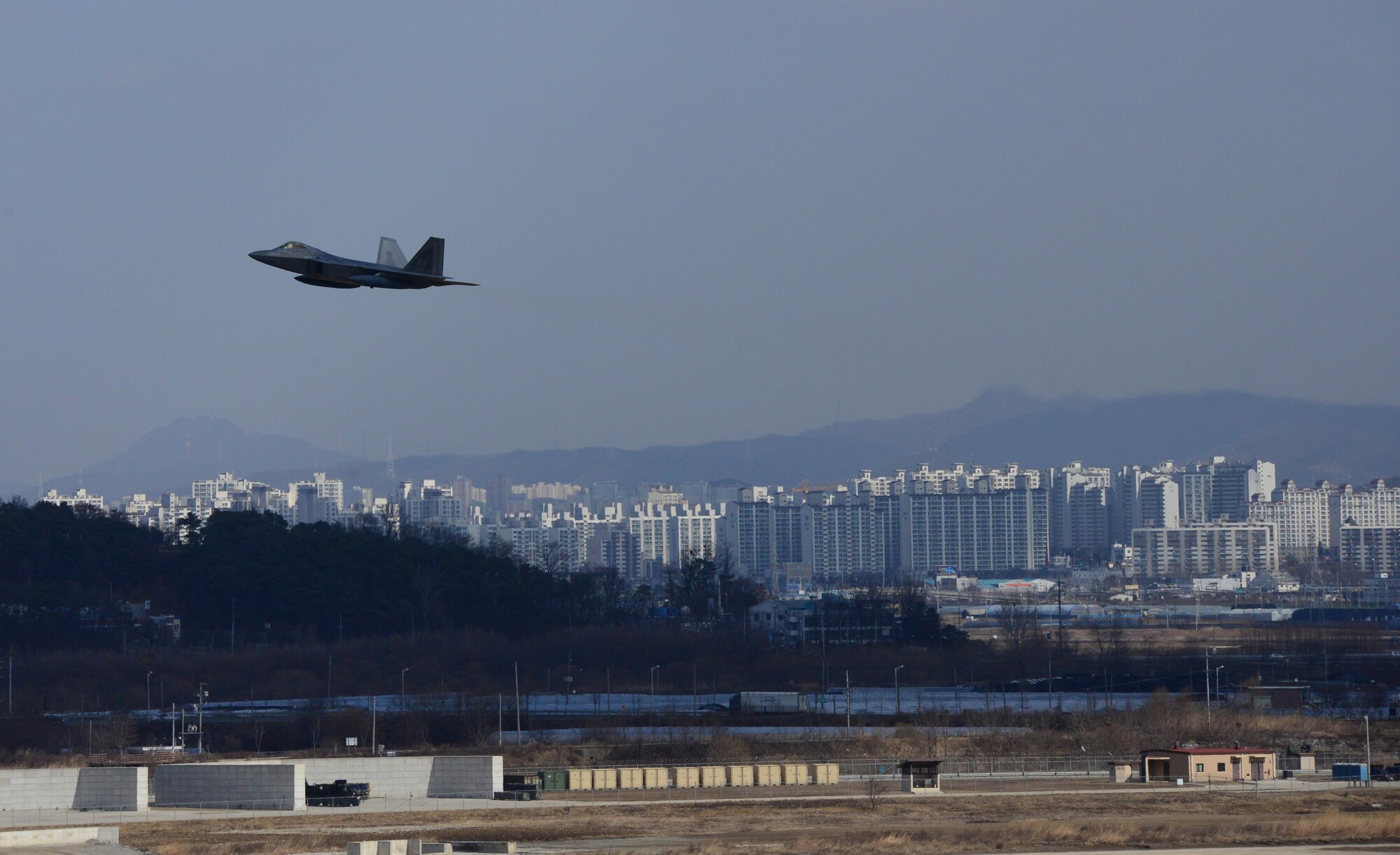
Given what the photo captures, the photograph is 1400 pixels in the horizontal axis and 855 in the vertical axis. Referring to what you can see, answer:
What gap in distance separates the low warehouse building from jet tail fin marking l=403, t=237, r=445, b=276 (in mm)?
26459

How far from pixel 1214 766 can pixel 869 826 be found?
1440 cm

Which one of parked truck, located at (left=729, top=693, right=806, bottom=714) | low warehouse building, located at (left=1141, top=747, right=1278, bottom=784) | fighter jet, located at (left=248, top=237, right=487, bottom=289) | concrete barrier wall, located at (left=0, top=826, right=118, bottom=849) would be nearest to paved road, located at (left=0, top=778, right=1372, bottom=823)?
low warehouse building, located at (left=1141, top=747, right=1278, bottom=784)

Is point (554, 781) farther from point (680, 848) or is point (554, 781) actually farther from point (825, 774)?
point (680, 848)

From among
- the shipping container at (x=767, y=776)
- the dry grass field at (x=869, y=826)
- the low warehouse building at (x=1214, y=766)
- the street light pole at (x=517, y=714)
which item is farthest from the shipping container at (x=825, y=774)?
the street light pole at (x=517, y=714)

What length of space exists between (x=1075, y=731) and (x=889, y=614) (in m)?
48.2

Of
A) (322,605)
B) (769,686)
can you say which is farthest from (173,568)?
(769,686)

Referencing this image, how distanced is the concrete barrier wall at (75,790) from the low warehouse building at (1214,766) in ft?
90.2

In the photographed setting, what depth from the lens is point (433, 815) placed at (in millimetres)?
42688

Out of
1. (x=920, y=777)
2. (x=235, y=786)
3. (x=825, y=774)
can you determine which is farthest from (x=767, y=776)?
(x=235, y=786)

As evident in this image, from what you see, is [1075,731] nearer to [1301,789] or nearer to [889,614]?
[1301,789]

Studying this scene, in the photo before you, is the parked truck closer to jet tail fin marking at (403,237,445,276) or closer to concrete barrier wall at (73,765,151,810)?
concrete barrier wall at (73,765,151,810)

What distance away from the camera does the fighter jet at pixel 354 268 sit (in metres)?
36.2

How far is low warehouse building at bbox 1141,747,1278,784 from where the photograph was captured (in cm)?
5022

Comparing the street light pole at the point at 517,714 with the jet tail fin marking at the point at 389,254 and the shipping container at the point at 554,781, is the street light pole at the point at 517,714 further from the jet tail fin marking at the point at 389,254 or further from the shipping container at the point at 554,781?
the jet tail fin marking at the point at 389,254
